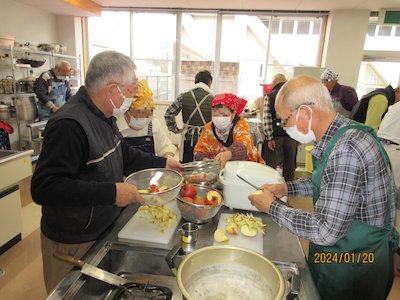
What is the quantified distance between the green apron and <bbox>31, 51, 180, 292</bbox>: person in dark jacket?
2.54ft

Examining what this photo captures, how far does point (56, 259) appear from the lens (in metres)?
1.22

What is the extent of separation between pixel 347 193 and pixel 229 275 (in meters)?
0.47

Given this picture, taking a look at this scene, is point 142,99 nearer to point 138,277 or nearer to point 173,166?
point 173,166

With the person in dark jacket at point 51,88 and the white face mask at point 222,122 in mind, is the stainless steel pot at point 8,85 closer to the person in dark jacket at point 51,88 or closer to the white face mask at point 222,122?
the person in dark jacket at point 51,88

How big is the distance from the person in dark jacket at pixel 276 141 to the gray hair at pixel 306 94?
2.63 meters

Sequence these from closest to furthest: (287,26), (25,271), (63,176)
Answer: (63,176) < (25,271) < (287,26)

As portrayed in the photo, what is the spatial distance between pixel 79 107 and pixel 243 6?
17.0 ft

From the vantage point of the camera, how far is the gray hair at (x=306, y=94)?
108cm

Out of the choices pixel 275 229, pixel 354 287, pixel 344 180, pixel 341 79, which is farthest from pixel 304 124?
pixel 341 79

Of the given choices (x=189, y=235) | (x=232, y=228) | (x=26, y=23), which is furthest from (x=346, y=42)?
(x=26, y=23)

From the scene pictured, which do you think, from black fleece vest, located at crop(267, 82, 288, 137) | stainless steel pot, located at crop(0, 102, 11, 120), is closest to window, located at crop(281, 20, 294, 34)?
black fleece vest, located at crop(267, 82, 288, 137)

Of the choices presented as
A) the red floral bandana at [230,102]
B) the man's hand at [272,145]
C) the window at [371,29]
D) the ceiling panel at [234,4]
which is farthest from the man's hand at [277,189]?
the window at [371,29]

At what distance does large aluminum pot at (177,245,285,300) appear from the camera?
2.67ft

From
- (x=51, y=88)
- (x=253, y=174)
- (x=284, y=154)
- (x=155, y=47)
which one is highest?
(x=155, y=47)
